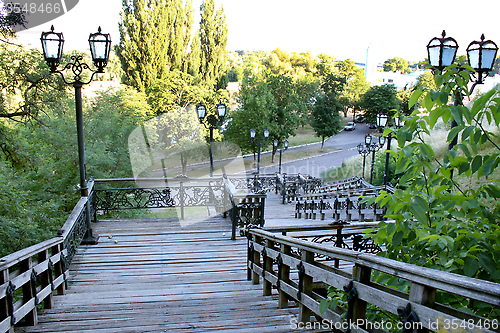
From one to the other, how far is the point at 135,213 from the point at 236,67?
5871 cm

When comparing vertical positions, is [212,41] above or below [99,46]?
above

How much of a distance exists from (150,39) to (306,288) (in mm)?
32248

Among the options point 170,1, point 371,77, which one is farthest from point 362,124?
point 170,1

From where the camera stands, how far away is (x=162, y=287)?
5266mm

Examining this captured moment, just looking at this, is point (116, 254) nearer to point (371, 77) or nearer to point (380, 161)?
point (380, 161)

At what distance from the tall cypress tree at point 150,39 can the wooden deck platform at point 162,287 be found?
26.4 m

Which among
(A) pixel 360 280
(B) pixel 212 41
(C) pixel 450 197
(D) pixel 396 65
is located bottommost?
(A) pixel 360 280

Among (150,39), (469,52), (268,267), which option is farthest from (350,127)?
(268,267)

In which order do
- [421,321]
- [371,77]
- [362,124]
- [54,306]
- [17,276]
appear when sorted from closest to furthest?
1. [421,321]
2. [17,276]
3. [54,306]
4. [362,124]
5. [371,77]

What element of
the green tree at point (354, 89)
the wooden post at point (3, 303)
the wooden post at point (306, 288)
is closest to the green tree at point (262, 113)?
the green tree at point (354, 89)

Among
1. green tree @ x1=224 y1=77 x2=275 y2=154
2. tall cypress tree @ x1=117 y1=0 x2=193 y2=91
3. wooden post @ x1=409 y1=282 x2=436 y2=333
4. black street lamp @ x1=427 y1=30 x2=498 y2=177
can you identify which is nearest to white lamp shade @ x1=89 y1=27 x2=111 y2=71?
black street lamp @ x1=427 y1=30 x2=498 y2=177

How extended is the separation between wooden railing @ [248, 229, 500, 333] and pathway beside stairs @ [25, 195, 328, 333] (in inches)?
19.0

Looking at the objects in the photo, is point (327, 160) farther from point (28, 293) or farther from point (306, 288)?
point (28, 293)

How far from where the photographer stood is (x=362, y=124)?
67.8m
